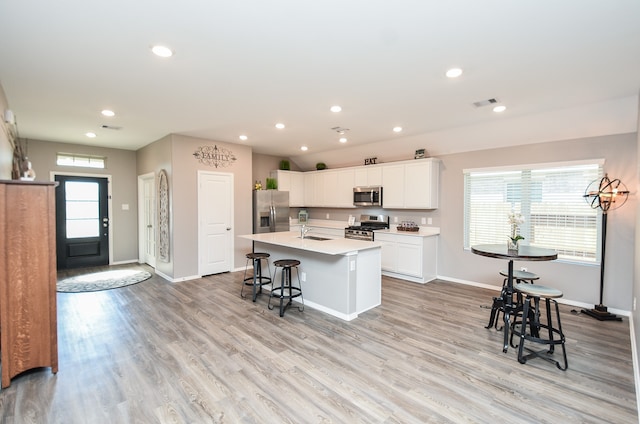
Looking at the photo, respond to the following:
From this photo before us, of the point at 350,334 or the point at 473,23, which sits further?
the point at 350,334

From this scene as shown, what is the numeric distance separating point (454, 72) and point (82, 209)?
7441 mm

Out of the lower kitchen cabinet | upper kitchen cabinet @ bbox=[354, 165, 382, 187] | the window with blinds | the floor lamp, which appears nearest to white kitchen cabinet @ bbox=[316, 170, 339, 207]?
upper kitchen cabinet @ bbox=[354, 165, 382, 187]

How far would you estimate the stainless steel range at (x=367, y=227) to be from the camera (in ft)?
20.5

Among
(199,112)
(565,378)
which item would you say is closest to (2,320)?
(199,112)

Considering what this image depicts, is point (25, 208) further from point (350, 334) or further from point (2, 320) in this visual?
point (350, 334)

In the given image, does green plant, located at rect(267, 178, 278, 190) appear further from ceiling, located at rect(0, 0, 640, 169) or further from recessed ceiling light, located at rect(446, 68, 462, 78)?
recessed ceiling light, located at rect(446, 68, 462, 78)

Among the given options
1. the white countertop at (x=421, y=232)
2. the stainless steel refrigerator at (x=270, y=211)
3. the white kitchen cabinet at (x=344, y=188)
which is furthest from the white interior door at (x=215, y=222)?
the white countertop at (x=421, y=232)

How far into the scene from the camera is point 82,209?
6633 mm

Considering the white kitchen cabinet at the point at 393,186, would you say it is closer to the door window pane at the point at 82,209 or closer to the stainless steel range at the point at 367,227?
the stainless steel range at the point at 367,227

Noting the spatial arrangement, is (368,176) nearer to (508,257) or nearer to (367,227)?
(367,227)

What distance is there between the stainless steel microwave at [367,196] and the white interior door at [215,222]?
8.61 feet

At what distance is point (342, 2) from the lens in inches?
74.1

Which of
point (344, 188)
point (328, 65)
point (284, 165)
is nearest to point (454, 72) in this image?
point (328, 65)

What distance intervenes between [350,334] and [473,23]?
2.99 m
